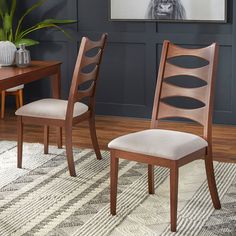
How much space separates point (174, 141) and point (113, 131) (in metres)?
2.06

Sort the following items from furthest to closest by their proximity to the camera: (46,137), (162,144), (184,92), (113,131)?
(113,131) < (46,137) < (184,92) < (162,144)

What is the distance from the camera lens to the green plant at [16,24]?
6069 mm

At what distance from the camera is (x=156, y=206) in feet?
12.9

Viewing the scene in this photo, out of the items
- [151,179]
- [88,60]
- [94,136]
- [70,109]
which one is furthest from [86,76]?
[151,179]

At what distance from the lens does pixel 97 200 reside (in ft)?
13.3

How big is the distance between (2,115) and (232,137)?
2.09 metres

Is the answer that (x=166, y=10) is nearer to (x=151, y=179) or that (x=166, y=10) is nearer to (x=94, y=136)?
(x=94, y=136)

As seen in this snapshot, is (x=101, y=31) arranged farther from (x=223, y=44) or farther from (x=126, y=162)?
(x=126, y=162)

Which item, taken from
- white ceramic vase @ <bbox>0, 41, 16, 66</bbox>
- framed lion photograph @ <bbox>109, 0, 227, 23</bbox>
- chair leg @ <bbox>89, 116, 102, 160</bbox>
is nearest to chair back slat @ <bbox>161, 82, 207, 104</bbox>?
chair leg @ <bbox>89, 116, 102, 160</bbox>

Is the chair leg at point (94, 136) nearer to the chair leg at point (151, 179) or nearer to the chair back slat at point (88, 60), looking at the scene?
the chair back slat at point (88, 60)

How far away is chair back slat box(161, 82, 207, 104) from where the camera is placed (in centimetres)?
382

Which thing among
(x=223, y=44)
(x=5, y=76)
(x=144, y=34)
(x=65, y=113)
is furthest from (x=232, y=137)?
(x=5, y=76)

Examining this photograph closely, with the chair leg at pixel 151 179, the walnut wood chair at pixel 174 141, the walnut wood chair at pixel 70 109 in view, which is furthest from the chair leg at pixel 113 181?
the walnut wood chair at pixel 70 109

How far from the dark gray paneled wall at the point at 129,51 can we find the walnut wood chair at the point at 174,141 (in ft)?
6.05
